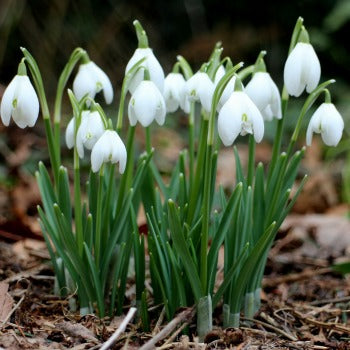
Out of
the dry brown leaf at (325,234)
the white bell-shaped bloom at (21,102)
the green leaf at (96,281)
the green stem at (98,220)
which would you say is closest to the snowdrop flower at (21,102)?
the white bell-shaped bloom at (21,102)

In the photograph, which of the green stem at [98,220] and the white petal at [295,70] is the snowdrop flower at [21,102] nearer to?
the green stem at [98,220]

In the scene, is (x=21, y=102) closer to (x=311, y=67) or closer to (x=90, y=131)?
(x=90, y=131)

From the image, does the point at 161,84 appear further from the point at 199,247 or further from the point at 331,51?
the point at 331,51

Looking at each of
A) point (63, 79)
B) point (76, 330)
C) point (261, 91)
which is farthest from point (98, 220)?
point (261, 91)

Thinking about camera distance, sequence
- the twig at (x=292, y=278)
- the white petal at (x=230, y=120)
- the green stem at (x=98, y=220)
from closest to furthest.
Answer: the white petal at (x=230, y=120), the green stem at (x=98, y=220), the twig at (x=292, y=278)

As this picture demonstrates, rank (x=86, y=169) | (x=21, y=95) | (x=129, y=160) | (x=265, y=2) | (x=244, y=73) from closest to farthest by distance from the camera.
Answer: (x=21, y=95) < (x=244, y=73) < (x=129, y=160) < (x=86, y=169) < (x=265, y=2)

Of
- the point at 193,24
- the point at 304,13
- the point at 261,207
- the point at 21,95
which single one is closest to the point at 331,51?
the point at 304,13
